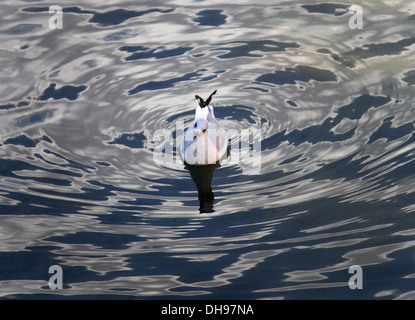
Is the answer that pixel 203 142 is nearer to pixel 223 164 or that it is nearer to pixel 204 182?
pixel 223 164

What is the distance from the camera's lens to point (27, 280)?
7.71 metres

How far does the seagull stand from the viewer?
9844 millimetres

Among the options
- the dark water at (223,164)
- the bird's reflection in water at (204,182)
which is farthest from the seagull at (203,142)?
the dark water at (223,164)

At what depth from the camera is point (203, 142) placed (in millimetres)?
9766

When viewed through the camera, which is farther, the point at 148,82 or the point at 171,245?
the point at 148,82

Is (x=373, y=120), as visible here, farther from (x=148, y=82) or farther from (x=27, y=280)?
(x=27, y=280)

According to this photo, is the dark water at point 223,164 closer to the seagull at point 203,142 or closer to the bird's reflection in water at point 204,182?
the bird's reflection in water at point 204,182

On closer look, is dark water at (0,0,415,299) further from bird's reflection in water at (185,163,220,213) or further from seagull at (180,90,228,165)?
seagull at (180,90,228,165)

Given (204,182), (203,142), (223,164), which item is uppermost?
(203,142)

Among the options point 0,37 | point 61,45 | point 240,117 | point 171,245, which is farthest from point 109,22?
point 171,245

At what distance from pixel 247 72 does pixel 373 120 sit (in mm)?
2654

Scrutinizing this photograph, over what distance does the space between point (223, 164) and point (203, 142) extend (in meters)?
0.50

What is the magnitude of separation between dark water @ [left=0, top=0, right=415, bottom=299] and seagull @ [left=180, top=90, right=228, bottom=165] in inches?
10.5

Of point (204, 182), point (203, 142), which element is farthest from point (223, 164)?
point (204, 182)
